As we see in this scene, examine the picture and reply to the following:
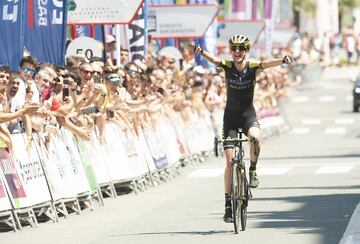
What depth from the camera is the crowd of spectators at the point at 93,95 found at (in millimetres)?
18423

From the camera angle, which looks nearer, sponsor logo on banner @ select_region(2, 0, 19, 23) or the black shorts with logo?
the black shorts with logo

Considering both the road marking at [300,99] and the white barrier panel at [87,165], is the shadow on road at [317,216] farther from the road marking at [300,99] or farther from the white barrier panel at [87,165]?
the road marking at [300,99]

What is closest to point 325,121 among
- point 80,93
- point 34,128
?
point 80,93

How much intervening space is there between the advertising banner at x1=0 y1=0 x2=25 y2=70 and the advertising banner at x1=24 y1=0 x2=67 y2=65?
181 cm

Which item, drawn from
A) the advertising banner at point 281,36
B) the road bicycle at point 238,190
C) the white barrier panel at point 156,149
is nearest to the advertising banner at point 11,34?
the white barrier panel at point 156,149

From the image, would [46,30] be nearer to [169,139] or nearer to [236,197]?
[169,139]

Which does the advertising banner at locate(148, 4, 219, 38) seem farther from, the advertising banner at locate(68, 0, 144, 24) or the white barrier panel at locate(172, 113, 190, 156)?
the advertising banner at locate(68, 0, 144, 24)

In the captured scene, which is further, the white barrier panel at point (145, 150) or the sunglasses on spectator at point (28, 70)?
the white barrier panel at point (145, 150)

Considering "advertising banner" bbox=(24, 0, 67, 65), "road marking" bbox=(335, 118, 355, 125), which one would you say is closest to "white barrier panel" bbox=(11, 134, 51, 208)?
"advertising banner" bbox=(24, 0, 67, 65)

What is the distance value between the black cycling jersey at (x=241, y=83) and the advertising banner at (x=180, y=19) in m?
17.0

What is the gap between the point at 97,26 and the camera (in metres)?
28.8

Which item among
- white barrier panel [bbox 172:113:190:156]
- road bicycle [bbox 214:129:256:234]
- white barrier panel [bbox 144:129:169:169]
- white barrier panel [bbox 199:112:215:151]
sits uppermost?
road bicycle [bbox 214:129:256:234]

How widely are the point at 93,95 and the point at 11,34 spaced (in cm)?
140

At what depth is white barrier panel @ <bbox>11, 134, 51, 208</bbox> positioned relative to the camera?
17.5 m
